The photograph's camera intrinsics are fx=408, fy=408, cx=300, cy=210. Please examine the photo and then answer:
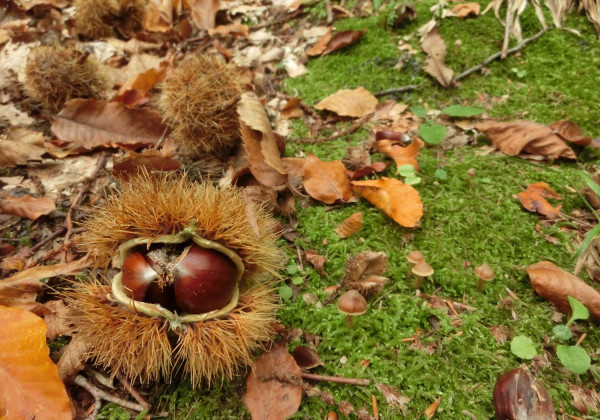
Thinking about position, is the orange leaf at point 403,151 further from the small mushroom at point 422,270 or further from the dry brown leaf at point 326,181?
the small mushroom at point 422,270

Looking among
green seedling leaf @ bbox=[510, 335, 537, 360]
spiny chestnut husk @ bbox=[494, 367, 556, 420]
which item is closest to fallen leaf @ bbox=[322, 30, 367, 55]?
green seedling leaf @ bbox=[510, 335, 537, 360]

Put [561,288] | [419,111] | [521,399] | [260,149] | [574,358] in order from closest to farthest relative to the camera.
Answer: [521,399], [574,358], [561,288], [260,149], [419,111]

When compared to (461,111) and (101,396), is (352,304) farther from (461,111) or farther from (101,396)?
(461,111)

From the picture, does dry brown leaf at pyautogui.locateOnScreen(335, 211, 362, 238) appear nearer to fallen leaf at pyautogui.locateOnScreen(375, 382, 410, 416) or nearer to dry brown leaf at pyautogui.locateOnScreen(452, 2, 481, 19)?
fallen leaf at pyautogui.locateOnScreen(375, 382, 410, 416)

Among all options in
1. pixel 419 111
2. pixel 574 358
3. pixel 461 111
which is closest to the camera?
pixel 574 358

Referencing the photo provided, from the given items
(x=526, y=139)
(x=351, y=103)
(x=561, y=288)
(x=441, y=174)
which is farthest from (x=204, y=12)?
(x=561, y=288)

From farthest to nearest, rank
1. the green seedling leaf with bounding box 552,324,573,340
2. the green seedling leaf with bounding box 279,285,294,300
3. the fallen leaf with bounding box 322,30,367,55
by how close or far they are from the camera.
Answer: the fallen leaf with bounding box 322,30,367,55 < the green seedling leaf with bounding box 279,285,294,300 < the green seedling leaf with bounding box 552,324,573,340

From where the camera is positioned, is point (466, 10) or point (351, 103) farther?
point (466, 10)
